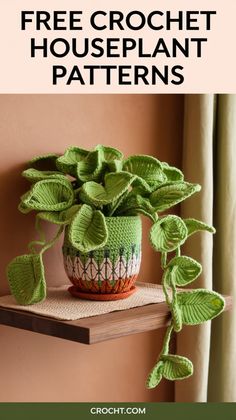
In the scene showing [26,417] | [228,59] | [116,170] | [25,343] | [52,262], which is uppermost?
[228,59]

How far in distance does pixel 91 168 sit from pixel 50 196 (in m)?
0.09

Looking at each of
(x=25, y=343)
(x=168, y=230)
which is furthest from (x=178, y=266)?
(x=25, y=343)

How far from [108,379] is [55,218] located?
1.40ft

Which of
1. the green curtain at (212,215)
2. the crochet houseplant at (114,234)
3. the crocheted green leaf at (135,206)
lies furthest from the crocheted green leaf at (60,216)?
the green curtain at (212,215)

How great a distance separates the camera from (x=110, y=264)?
42.9 inches

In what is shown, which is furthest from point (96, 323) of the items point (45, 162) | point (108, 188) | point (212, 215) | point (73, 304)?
point (212, 215)

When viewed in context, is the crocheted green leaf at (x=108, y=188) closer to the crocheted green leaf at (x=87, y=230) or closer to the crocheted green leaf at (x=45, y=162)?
the crocheted green leaf at (x=87, y=230)

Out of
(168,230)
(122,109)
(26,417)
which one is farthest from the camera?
(122,109)

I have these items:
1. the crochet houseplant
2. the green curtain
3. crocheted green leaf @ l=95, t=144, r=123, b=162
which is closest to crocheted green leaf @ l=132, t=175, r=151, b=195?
the crochet houseplant

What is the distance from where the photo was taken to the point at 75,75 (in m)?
1.27

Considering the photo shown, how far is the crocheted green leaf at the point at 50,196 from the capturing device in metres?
1.08

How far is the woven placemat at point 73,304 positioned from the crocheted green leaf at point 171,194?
161 millimetres

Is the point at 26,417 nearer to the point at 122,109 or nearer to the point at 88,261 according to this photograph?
the point at 88,261

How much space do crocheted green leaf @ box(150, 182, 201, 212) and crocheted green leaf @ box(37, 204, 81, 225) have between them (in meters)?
0.14
